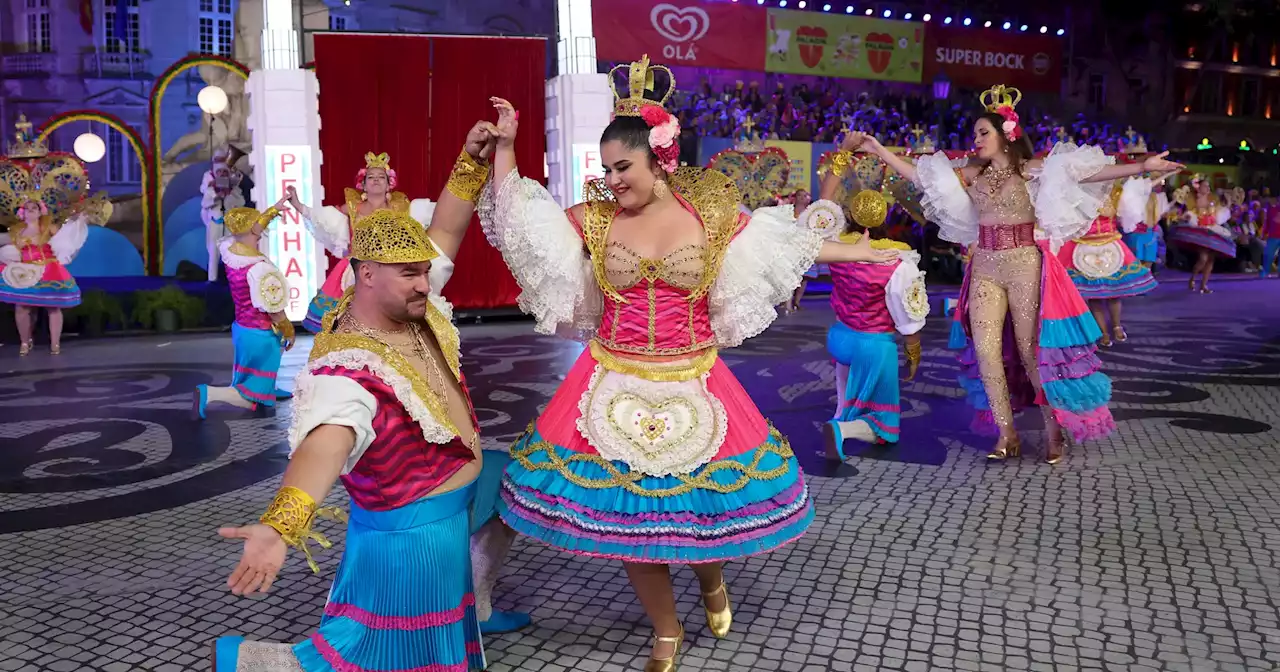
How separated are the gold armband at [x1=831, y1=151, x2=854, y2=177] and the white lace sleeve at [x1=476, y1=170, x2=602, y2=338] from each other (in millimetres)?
2406

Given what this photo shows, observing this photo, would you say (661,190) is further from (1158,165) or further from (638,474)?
(1158,165)

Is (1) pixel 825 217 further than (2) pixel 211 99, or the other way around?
A: (2) pixel 211 99

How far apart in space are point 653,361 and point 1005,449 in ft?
10.2

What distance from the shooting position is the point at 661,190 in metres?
3.14

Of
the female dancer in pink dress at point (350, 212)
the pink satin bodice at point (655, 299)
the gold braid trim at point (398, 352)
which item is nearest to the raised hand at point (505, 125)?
the pink satin bodice at point (655, 299)

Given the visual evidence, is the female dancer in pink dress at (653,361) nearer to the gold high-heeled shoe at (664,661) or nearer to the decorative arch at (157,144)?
the gold high-heeled shoe at (664,661)

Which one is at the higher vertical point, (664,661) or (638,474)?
(638,474)

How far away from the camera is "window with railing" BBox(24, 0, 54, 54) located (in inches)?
592

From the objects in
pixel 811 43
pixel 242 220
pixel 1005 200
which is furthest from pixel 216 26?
pixel 1005 200

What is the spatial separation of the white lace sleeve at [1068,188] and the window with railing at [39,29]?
Answer: 48.2 feet

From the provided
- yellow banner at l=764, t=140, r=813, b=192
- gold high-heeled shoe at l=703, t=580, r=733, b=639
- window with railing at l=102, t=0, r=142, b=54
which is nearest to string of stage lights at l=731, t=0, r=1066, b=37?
yellow banner at l=764, t=140, r=813, b=192

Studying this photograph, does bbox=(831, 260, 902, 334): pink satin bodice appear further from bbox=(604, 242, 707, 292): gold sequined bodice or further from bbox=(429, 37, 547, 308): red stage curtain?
bbox=(429, 37, 547, 308): red stage curtain

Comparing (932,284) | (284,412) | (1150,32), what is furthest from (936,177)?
(1150,32)

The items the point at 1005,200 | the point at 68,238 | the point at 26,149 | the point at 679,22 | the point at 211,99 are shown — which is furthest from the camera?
the point at 679,22
